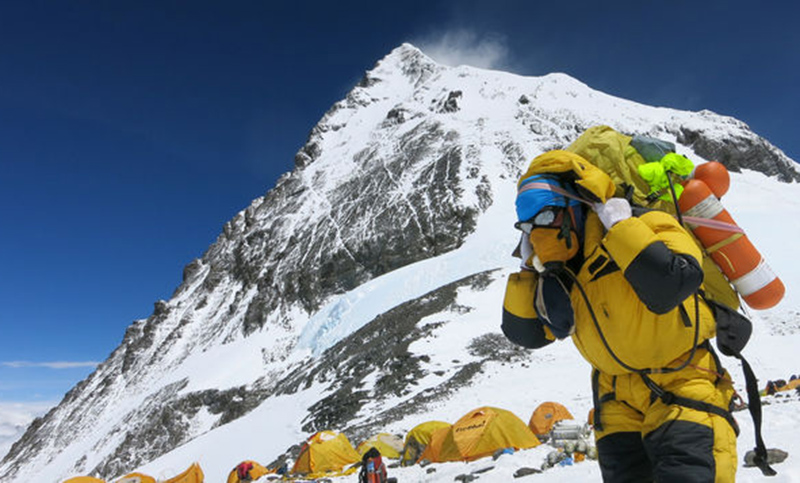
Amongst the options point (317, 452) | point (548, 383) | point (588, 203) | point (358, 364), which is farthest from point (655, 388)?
point (358, 364)

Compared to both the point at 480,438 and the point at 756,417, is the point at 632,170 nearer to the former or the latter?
the point at 756,417

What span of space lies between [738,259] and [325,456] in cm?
1157

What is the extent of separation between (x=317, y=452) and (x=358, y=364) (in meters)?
12.2

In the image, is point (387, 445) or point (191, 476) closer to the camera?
point (387, 445)

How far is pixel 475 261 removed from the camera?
36062 mm

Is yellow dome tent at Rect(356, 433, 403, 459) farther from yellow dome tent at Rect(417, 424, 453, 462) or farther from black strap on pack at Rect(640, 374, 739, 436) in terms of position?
black strap on pack at Rect(640, 374, 739, 436)

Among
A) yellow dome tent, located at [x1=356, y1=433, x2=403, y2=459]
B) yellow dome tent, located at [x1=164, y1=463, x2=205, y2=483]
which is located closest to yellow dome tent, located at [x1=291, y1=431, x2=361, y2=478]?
yellow dome tent, located at [x1=356, y1=433, x2=403, y2=459]

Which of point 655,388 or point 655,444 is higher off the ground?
point 655,388

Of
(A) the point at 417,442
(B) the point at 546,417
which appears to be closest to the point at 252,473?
(A) the point at 417,442

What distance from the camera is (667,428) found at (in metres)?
2.13

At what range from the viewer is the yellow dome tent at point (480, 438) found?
30.6 ft

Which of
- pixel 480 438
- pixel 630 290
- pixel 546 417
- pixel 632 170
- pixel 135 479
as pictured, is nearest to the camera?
pixel 630 290

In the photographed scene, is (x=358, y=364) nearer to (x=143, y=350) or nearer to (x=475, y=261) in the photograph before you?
(x=475, y=261)

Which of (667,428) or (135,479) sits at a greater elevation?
(135,479)
